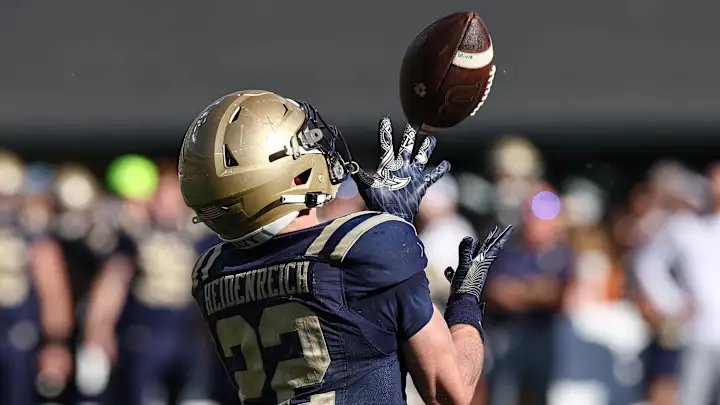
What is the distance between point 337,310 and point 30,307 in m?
6.22

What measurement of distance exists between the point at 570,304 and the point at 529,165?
103 cm

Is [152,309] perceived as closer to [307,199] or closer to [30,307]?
[30,307]

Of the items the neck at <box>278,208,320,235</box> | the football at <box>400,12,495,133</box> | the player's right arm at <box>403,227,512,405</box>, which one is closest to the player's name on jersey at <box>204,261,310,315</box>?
the neck at <box>278,208,320,235</box>

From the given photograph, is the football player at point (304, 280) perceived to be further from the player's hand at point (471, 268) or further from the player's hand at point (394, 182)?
the player's hand at point (394, 182)

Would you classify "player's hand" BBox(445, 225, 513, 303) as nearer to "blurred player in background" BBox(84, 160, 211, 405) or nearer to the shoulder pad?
the shoulder pad

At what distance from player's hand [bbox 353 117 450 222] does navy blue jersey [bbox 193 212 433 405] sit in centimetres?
30

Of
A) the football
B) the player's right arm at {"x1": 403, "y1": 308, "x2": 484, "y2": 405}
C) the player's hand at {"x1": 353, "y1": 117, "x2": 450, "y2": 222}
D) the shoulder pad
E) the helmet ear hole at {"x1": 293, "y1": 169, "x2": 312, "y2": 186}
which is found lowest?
the player's right arm at {"x1": 403, "y1": 308, "x2": 484, "y2": 405}

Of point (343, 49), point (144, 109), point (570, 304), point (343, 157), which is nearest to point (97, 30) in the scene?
point (144, 109)

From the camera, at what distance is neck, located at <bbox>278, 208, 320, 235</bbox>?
2912 mm

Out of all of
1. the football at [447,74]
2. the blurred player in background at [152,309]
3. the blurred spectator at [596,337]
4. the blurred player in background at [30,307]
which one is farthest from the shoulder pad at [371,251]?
the blurred player in background at [30,307]

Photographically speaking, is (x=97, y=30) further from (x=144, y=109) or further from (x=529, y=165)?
(x=529, y=165)

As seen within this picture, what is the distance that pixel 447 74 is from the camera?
11.1ft

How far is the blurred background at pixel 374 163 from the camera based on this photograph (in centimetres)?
803

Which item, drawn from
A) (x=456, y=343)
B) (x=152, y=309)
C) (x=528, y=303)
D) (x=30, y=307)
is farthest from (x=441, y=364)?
(x=30, y=307)
